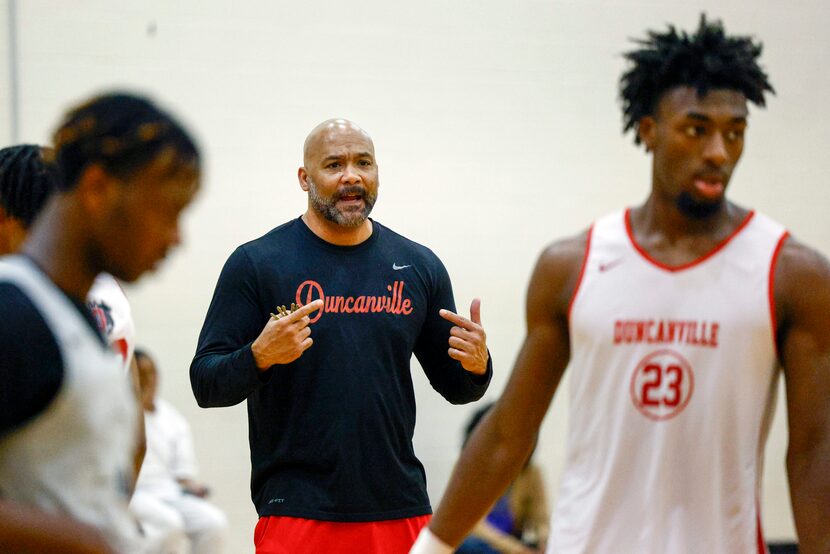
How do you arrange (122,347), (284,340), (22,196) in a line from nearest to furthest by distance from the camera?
(22,196), (122,347), (284,340)

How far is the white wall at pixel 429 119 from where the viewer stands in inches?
271

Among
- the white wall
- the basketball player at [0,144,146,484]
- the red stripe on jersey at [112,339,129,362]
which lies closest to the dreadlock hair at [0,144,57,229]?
the basketball player at [0,144,146,484]

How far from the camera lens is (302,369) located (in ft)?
13.2

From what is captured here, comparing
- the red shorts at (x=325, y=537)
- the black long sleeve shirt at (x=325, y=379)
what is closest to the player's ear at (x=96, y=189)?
the black long sleeve shirt at (x=325, y=379)

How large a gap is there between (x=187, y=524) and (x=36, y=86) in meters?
2.60

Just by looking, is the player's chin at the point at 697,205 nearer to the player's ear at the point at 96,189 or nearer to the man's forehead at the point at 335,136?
the player's ear at the point at 96,189

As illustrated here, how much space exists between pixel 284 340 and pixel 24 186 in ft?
3.22

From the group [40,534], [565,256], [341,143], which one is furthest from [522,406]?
[341,143]

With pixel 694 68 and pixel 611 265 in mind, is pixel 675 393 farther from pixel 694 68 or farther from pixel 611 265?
pixel 694 68

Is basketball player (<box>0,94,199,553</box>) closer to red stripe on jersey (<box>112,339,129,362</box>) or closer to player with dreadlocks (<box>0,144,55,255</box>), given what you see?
player with dreadlocks (<box>0,144,55,255</box>)

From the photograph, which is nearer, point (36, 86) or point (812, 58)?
point (36, 86)

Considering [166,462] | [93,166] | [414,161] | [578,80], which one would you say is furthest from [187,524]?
[93,166]

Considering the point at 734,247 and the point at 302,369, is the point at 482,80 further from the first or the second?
the point at 734,247

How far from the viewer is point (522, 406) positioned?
2928 mm
